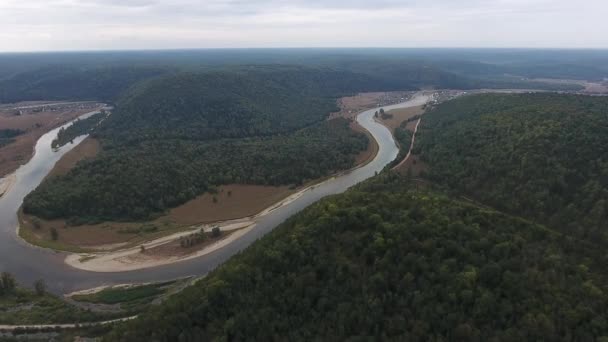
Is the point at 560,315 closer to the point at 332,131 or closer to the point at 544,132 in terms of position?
the point at 544,132

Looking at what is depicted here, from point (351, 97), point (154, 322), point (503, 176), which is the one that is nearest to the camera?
point (154, 322)

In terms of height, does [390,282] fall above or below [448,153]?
below

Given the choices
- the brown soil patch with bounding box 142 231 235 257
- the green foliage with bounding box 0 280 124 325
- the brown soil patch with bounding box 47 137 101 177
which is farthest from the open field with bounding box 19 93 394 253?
the brown soil patch with bounding box 47 137 101 177

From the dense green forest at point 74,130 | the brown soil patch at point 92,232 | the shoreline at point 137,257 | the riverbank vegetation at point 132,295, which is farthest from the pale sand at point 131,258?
the dense green forest at point 74,130

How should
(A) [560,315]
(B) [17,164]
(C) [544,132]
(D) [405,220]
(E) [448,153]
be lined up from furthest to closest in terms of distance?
(B) [17,164] < (E) [448,153] < (C) [544,132] < (D) [405,220] < (A) [560,315]

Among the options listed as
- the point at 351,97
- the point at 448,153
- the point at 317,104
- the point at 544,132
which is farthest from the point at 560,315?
the point at 351,97

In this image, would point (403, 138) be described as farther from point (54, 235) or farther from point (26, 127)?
point (26, 127)

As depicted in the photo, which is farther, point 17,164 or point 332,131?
point 332,131
